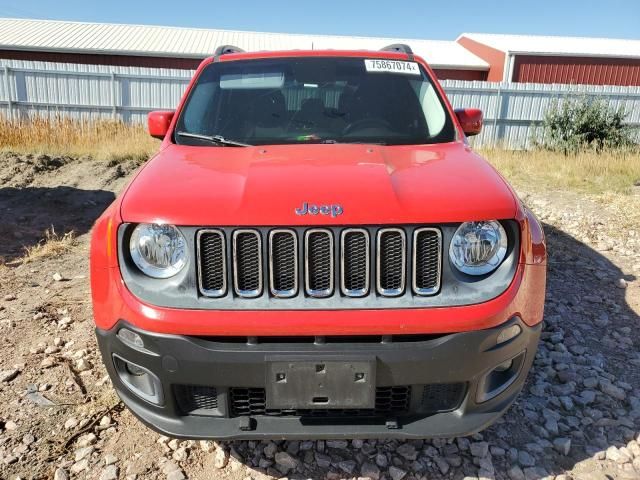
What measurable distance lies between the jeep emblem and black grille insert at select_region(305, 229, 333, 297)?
7 cm

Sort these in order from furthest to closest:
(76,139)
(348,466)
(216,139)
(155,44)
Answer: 1. (155,44)
2. (76,139)
3. (216,139)
4. (348,466)

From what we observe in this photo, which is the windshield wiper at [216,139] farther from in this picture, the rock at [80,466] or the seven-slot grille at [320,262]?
the rock at [80,466]

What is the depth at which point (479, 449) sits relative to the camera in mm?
2494

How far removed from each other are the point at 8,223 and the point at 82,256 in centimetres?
173

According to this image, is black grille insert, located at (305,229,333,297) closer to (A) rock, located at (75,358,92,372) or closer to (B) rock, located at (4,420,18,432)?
(B) rock, located at (4,420,18,432)

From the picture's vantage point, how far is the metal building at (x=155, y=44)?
22453mm

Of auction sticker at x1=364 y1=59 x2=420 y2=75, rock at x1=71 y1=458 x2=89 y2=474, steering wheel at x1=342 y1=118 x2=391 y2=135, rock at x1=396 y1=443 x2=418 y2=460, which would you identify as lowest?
rock at x1=71 y1=458 x2=89 y2=474

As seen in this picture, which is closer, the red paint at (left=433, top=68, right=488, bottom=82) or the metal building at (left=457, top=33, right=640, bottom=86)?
the metal building at (left=457, top=33, right=640, bottom=86)

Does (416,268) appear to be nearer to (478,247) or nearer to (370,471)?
(478,247)

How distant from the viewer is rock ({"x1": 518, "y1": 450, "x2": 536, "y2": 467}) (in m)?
2.43

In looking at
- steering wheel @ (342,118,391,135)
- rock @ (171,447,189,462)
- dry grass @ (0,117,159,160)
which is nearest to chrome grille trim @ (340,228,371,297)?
rock @ (171,447,189,462)

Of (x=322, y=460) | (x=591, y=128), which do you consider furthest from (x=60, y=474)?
(x=591, y=128)

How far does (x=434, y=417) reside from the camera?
2061 mm

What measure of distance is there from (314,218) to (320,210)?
0.04 meters
